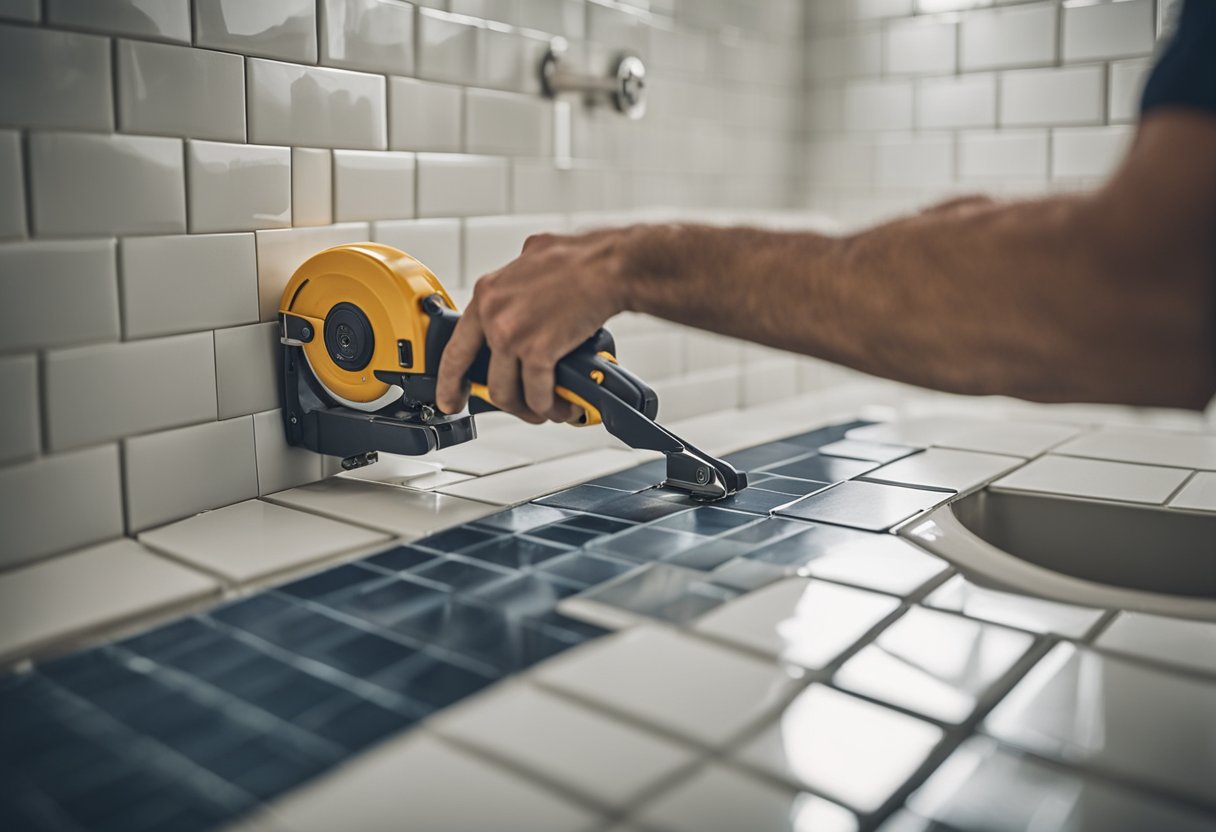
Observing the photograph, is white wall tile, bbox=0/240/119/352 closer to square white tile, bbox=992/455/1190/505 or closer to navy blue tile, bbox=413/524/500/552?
navy blue tile, bbox=413/524/500/552

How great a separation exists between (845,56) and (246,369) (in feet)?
4.24

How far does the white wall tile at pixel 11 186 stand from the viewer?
78 cm

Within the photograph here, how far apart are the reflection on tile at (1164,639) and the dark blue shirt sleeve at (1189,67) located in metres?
0.32

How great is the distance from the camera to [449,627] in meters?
0.68

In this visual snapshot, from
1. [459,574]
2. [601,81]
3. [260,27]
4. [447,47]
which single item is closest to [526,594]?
[459,574]

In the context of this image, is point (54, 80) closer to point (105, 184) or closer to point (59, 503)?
point (105, 184)

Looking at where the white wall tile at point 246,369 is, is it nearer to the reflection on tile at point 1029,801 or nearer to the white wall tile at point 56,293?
the white wall tile at point 56,293

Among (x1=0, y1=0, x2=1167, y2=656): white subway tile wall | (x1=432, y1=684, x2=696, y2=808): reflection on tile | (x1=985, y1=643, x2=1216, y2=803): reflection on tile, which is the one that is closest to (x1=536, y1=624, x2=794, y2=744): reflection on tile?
(x1=432, y1=684, x2=696, y2=808): reflection on tile

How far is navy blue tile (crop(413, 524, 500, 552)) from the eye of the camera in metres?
0.85

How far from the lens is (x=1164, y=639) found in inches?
26.6

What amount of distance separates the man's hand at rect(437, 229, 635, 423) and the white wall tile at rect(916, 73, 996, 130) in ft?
3.63

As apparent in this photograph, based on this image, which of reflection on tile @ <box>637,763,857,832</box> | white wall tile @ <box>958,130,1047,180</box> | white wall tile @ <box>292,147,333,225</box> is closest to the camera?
reflection on tile @ <box>637,763,857,832</box>

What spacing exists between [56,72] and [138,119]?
7 cm

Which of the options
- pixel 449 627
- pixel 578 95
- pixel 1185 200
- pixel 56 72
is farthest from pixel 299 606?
pixel 578 95
